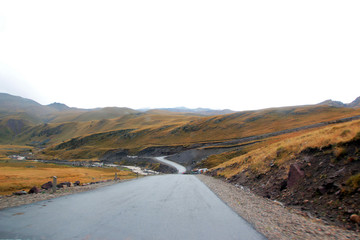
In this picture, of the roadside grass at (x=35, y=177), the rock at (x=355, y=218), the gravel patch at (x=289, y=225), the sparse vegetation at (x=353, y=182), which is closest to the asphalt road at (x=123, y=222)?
the gravel patch at (x=289, y=225)

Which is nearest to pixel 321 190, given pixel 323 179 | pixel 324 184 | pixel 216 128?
pixel 324 184

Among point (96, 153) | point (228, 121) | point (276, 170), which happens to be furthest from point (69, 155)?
point (276, 170)

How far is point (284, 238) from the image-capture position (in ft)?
25.0

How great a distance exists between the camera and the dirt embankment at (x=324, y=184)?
32.6ft

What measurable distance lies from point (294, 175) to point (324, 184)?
313 cm

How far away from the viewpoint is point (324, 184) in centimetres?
1203

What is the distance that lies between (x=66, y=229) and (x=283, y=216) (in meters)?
9.80

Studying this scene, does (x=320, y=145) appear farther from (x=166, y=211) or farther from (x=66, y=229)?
(x=66, y=229)

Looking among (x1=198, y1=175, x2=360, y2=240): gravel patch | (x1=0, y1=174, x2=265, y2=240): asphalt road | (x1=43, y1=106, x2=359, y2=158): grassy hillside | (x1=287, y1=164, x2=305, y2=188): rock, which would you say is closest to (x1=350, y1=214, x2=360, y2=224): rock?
(x1=198, y1=175, x2=360, y2=240): gravel patch

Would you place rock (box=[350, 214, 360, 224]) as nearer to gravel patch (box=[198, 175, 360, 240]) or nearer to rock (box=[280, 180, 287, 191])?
gravel patch (box=[198, 175, 360, 240])

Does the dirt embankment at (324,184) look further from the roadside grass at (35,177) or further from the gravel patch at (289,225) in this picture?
the roadside grass at (35,177)

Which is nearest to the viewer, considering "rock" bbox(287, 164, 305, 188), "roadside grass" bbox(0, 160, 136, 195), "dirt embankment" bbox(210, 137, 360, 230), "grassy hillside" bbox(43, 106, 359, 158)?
"dirt embankment" bbox(210, 137, 360, 230)

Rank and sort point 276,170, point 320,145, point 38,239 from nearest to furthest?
point 38,239 < point 320,145 < point 276,170

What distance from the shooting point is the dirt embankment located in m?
9.92
